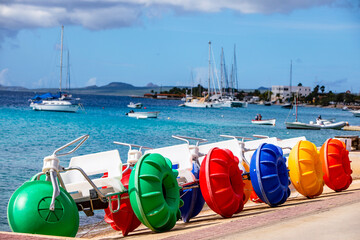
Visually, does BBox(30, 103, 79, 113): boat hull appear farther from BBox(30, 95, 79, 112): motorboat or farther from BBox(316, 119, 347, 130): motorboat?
BBox(316, 119, 347, 130): motorboat

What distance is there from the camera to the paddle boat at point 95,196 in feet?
25.1

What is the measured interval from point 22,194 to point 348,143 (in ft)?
64.8

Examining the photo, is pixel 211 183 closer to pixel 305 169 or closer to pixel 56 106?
pixel 305 169

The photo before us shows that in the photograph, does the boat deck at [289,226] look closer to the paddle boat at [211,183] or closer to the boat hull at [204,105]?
the paddle boat at [211,183]

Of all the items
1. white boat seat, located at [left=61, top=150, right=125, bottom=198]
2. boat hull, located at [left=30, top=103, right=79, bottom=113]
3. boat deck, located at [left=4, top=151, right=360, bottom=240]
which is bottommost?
boat hull, located at [left=30, top=103, right=79, bottom=113]

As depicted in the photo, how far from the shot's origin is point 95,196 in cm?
880

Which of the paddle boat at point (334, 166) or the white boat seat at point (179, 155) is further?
the paddle boat at point (334, 166)

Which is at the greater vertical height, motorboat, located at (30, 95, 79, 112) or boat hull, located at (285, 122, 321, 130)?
motorboat, located at (30, 95, 79, 112)

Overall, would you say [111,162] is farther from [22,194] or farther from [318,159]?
[318,159]

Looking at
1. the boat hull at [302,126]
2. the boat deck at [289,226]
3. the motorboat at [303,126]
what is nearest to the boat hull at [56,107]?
the motorboat at [303,126]

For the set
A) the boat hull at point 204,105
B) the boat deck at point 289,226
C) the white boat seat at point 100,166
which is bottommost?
the boat hull at point 204,105

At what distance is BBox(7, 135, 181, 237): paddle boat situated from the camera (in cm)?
764

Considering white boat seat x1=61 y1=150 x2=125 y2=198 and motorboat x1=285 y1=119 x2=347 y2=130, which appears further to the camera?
motorboat x1=285 y1=119 x2=347 y2=130

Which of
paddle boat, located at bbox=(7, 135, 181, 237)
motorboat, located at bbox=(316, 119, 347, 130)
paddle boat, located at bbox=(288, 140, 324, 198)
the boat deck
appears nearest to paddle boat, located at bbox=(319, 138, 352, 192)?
paddle boat, located at bbox=(288, 140, 324, 198)
